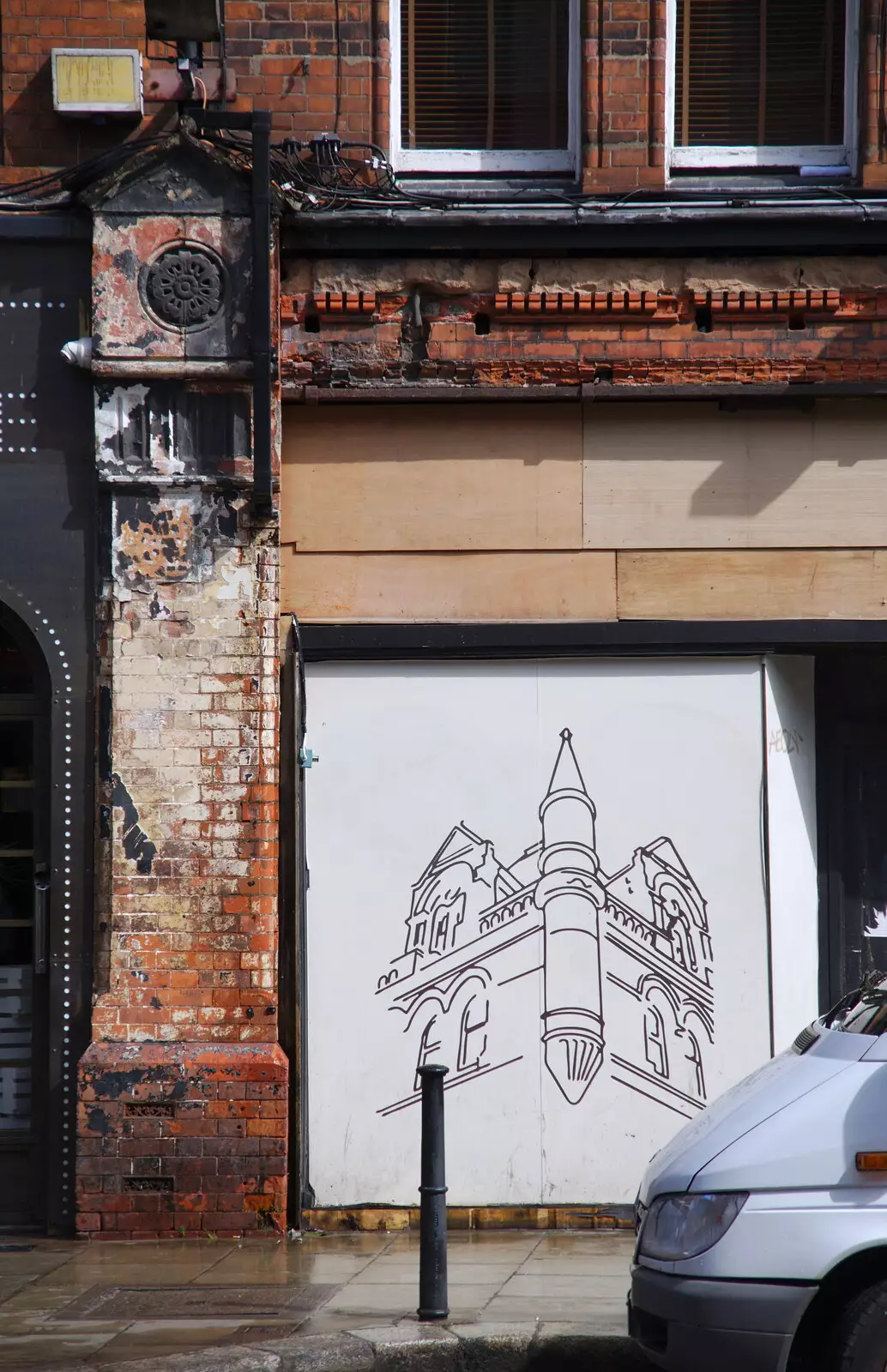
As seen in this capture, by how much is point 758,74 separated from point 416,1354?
262 inches

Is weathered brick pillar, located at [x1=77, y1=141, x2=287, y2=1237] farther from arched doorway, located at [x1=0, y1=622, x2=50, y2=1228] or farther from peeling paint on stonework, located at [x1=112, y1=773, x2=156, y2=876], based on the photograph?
arched doorway, located at [x1=0, y1=622, x2=50, y2=1228]

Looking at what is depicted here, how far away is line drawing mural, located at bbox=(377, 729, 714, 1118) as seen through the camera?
771 cm

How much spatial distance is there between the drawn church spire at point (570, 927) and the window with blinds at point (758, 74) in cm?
344

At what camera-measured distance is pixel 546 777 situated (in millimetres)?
7836

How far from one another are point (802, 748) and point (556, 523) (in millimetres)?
1835

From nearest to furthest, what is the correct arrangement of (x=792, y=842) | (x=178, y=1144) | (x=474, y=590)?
(x=178, y=1144)
(x=474, y=590)
(x=792, y=842)

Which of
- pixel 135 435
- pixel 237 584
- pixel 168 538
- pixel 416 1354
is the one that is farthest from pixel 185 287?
pixel 416 1354

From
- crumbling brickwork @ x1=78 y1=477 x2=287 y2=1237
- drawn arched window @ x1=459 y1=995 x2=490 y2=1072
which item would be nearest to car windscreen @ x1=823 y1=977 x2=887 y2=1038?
drawn arched window @ x1=459 y1=995 x2=490 y2=1072

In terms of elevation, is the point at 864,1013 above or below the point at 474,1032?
above

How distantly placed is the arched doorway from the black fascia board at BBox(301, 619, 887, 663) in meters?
1.54

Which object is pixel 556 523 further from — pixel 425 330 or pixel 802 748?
pixel 802 748

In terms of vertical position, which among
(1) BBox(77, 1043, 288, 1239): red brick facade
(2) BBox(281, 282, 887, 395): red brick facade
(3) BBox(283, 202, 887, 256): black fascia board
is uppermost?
(3) BBox(283, 202, 887, 256): black fascia board

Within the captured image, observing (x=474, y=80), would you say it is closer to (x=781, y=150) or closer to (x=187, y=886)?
(x=781, y=150)

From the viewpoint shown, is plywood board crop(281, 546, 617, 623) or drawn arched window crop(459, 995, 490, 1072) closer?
drawn arched window crop(459, 995, 490, 1072)
